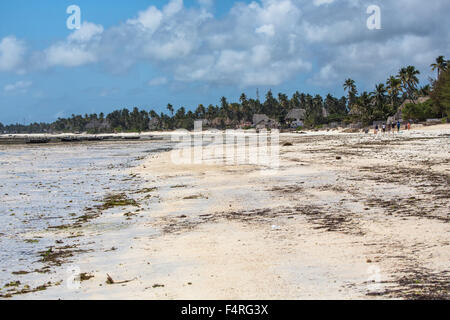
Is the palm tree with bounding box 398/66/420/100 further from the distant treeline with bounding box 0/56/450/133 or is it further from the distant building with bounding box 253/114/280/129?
the distant building with bounding box 253/114/280/129

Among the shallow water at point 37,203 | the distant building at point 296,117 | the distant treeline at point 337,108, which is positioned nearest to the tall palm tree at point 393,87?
the distant treeline at point 337,108

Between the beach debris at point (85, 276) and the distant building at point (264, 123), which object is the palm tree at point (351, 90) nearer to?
the distant building at point (264, 123)

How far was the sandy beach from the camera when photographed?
6.32 metres

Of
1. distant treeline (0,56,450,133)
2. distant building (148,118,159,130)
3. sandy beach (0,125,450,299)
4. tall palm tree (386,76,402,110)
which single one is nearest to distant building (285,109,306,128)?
distant treeline (0,56,450,133)

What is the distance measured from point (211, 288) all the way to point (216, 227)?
417 cm

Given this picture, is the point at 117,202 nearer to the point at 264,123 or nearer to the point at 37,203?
the point at 37,203

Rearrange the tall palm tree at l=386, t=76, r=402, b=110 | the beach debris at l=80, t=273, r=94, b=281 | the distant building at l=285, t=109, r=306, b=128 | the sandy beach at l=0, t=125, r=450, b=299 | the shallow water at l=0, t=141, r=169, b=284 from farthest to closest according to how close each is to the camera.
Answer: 1. the distant building at l=285, t=109, r=306, b=128
2. the tall palm tree at l=386, t=76, r=402, b=110
3. the shallow water at l=0, t=141, r=169, b=284
4. the beach debris at l=80, t=273, r=94, b=281
5. the sandy beach at l=0, t=125, r=450, b=299

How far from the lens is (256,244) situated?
8.77m

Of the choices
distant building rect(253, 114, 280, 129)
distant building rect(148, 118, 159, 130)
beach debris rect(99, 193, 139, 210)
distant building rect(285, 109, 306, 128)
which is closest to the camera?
beach debris rect(99, 193, 139, 210)

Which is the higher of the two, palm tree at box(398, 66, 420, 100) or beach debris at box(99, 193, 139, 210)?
palm tree at box(398, 66, 420, 100)

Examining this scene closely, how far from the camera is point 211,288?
6.32 meters

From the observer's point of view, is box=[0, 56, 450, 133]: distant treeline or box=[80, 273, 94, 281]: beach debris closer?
box=[80, 273, 94, 281]: beach debris
